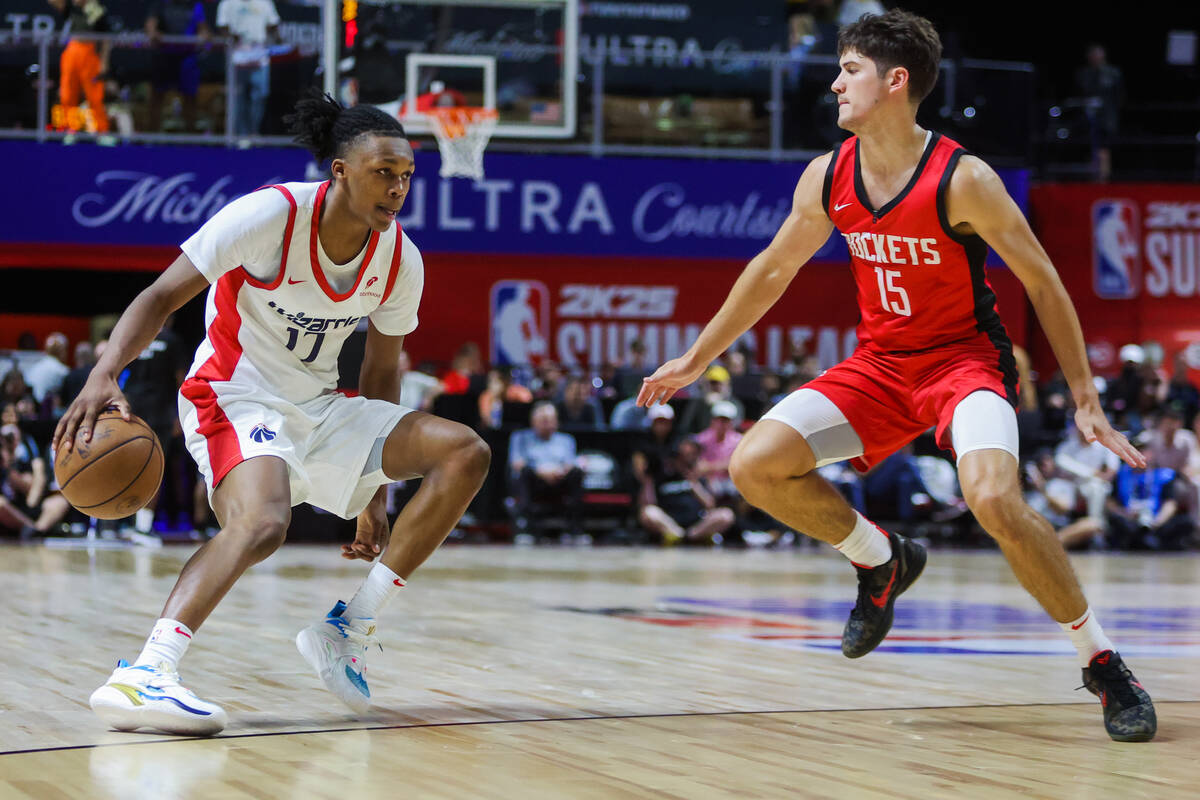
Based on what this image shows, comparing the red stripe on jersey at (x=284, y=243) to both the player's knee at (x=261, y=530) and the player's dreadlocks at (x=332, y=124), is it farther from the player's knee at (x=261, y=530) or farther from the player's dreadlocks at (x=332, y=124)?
the player's knee at (x=261, y=530)

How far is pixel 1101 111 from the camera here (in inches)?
722

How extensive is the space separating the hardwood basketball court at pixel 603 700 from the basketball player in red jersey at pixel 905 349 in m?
0.39

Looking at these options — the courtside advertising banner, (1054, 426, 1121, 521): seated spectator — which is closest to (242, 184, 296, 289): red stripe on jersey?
Result: (1054, 426, 1121, 521): seated spectator

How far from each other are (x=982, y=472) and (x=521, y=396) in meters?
9.84

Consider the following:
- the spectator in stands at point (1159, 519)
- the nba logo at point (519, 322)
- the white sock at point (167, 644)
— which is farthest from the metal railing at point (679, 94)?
the white sock at point (167, 644)

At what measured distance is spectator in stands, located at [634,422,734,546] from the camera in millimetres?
13461

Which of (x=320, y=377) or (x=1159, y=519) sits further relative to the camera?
(x=1159, y=519)

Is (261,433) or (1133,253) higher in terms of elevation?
(261,433)

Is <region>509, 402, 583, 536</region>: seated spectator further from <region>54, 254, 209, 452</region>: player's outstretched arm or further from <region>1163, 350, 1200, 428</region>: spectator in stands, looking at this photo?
<region>54, 254, 209, 452</region>: player's outstretched arm

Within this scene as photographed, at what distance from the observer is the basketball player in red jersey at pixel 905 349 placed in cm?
413

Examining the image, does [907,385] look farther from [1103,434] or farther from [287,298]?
[287,298]

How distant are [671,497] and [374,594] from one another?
30.7ft

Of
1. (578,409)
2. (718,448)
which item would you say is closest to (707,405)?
(718,448)

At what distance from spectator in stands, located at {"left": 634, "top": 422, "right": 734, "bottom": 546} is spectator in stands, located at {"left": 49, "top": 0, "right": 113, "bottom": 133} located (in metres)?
6.37
